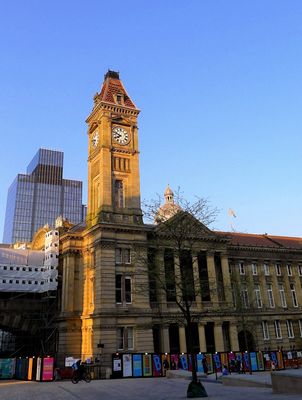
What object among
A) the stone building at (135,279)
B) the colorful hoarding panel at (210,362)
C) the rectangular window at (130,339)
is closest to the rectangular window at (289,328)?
the stone building at (135,279)

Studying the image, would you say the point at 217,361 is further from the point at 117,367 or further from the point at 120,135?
the point at 120,135

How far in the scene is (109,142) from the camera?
2153 inches

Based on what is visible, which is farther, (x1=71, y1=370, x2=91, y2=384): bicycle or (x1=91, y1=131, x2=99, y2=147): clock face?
(x1=91, y1=131, x2=99, y2=147): clock face

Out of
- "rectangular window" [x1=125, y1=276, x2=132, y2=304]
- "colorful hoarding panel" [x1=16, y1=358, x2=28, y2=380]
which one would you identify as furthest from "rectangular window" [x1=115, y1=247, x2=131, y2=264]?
"colorful hoarding panel" [x1=16, y1=358, x2=28, y2=380]

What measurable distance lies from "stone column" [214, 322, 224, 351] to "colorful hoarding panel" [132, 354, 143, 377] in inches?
558

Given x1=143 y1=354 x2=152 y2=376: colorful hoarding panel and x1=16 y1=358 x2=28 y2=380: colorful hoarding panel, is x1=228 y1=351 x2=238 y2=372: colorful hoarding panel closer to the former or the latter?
x1=143 y1=354 x2=152 y2=376: colorful hoarding panel

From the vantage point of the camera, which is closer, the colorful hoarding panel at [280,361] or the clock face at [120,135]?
the colorful hoarding panel at [280,361]

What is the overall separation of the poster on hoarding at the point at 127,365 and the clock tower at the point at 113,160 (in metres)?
16.3

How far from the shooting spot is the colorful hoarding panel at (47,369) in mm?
39844

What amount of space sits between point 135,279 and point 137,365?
10321mm

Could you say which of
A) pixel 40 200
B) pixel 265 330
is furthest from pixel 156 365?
pixel 40 200

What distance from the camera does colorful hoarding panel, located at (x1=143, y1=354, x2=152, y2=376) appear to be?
4241 cm

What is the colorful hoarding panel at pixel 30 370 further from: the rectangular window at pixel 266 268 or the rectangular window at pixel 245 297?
the rectangular window at pixel 266 268

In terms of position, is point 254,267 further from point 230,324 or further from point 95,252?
point 95,252
